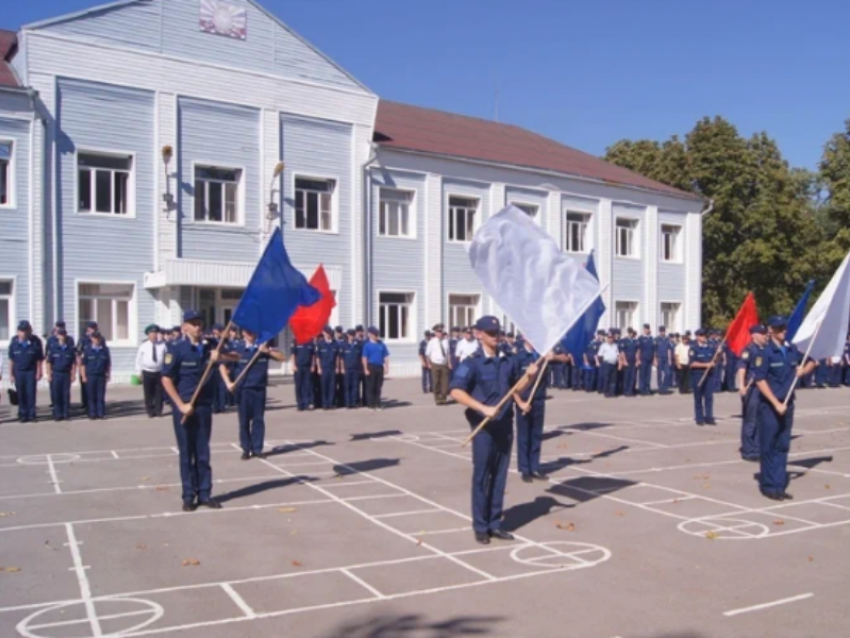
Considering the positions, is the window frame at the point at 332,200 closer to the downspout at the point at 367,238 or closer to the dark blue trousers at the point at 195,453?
the downspout at the point at 367,238

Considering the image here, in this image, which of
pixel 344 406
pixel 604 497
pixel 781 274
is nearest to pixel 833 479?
pixel 604 497

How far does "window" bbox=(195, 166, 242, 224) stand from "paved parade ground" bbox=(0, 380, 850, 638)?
14.4m

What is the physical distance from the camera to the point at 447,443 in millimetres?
14906

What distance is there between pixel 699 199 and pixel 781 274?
7.94 m

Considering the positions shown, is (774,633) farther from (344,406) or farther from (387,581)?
(344,406)

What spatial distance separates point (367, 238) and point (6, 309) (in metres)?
11.8

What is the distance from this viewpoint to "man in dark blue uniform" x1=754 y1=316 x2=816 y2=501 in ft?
33.5

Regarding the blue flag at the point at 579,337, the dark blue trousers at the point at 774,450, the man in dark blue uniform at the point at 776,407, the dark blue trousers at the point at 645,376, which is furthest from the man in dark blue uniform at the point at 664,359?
the dark blue trousers at the point at 774,450

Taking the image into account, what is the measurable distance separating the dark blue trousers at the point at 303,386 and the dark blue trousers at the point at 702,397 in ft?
27.1

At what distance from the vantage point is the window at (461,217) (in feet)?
112

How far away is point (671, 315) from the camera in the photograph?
4150cm

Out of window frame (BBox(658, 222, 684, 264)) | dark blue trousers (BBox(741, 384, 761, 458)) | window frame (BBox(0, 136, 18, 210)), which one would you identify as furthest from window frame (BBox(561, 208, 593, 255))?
dark blue trousers (BBox(741, 384, 761, 458))

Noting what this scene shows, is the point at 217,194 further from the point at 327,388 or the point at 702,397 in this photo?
the point at 702,397

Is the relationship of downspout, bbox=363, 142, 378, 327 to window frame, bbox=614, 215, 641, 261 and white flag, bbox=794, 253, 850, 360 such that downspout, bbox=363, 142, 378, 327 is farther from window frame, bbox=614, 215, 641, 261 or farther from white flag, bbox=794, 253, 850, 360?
white flag, bbox=794, 253, 850, 360
